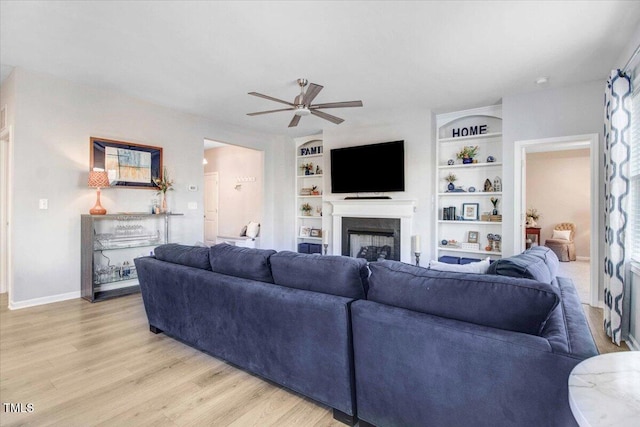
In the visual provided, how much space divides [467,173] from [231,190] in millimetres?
5060

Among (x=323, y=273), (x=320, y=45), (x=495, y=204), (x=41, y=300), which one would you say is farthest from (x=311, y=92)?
(x=41, y=300)

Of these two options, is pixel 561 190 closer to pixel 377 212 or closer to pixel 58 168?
pixel 377 212

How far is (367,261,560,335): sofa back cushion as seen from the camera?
4.13 ft

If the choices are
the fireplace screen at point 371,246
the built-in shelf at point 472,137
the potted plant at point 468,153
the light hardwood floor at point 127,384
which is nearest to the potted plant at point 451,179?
the potted plant at point 468,153

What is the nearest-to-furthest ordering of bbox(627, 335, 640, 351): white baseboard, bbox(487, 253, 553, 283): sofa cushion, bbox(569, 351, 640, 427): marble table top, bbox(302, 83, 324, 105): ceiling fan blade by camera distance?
bbox(569, 351, 640, 427): marble table top < bbox(487, 253, 553, 283): sofa cushion < bbox(627, 335, 640, 351): white baseboard < bbox(302, 83, 324, 105): ceiling fan blade

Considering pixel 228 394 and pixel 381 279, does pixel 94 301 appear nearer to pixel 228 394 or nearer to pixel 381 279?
pixel 228 394

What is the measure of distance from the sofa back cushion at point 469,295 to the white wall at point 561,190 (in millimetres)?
7742

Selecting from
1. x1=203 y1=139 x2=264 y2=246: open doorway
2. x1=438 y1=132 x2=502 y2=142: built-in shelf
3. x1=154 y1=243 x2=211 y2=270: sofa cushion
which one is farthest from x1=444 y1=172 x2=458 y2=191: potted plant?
x1=154 y1=243 x2=211 y2=270: sofa cushion

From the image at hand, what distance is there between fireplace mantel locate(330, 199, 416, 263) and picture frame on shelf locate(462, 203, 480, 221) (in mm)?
824

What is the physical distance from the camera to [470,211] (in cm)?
506

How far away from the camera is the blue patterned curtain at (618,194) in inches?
109

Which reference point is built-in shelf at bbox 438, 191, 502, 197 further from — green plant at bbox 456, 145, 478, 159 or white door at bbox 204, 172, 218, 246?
white door at bbox 204, 172, 218, 246

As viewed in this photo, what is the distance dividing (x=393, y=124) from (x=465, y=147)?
46.7 inches

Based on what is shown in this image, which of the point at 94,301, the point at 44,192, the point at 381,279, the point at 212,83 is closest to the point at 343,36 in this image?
the point at 212,83
